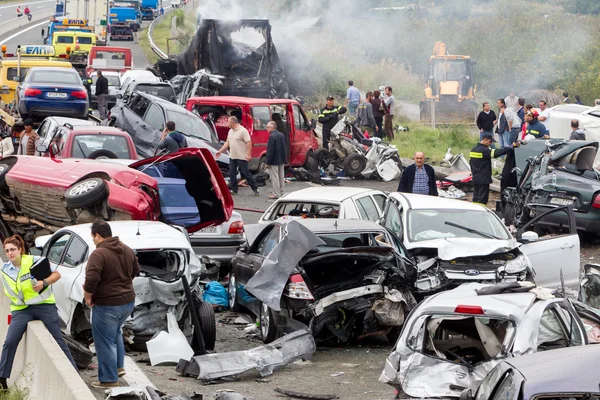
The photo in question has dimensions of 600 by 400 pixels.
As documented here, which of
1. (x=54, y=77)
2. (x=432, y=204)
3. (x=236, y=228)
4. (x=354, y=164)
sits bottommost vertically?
(x=354, y=164)

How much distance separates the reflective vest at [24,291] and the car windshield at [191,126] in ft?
41.1

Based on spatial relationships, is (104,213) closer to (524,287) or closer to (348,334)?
(348,334)

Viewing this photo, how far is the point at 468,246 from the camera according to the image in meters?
11.7

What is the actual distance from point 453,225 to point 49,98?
1552 cm

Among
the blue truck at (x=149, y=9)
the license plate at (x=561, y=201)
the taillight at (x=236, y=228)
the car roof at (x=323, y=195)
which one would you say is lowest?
the taillight at (x=236, y=228)

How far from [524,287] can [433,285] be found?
113 inches

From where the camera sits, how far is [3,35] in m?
66.6

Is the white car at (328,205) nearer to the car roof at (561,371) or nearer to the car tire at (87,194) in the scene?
the car tire at (87,194)

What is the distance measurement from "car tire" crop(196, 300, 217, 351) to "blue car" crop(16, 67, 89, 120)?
51.6 ft

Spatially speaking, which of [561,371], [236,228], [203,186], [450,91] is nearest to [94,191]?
[203,186]

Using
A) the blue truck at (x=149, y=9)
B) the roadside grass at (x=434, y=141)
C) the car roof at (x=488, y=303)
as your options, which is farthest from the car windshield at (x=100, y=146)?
the blue truck at (x=149, y=9)

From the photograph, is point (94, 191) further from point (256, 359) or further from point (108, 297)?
point (108, 297)

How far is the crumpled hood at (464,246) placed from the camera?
38.0 feet

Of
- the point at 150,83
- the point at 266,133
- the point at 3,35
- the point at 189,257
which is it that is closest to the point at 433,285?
the point at 189,257
